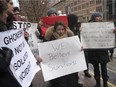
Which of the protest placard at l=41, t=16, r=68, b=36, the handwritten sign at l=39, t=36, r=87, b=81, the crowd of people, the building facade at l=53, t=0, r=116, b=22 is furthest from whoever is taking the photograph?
the building facade at l=53, t=0, r=116, b=22

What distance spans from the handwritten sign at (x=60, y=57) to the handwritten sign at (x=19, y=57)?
3.37ft

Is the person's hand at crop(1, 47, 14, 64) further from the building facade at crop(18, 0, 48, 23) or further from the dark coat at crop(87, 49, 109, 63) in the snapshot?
the building facade at crop(18, 0, 48, 23)

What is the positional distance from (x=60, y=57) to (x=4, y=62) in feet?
7.39

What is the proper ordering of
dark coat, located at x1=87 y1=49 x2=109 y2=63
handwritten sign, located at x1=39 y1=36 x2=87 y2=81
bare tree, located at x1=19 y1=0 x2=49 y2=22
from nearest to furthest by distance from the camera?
handwritten sign, located at x1=39 y1=36 x2=87 y2=81
dark coat, located at x1=87 y1=49 x2=109 y2=63
bare tree, located at x1=19 y1=0 x2=49 y2=22

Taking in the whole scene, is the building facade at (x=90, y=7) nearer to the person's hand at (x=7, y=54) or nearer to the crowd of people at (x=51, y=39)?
→ the crowd of people at (x=51, y=39)

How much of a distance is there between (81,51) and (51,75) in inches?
28.4

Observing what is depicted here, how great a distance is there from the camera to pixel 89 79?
26.9 feet

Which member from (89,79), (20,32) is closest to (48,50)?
(20,32)

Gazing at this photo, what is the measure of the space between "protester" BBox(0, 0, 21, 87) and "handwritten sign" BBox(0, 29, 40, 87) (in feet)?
0.32

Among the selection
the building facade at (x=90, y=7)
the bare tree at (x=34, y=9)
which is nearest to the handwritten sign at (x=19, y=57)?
the bare tree at (x=34, y=9)

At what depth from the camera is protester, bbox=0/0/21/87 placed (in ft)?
10.1

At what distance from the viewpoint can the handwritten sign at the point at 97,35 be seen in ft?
21.2

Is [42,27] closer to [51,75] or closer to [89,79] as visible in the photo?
[89,79]

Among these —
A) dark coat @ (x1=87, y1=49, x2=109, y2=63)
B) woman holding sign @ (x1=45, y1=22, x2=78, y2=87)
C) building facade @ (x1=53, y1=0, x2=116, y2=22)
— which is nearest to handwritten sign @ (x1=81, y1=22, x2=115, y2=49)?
dark coat @ (x1=87, y1=49, x2=109, y2=63)
